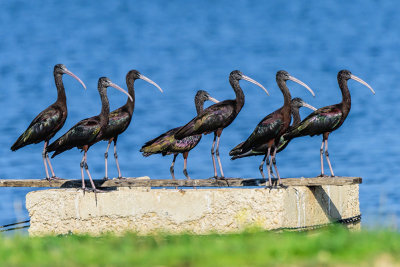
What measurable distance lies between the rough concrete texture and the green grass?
11.4 feet

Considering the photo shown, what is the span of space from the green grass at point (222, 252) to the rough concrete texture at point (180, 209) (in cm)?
346

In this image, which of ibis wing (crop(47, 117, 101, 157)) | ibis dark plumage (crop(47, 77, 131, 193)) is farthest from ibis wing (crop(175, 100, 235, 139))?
ibis wing (crop(47, 117, 101, 157))

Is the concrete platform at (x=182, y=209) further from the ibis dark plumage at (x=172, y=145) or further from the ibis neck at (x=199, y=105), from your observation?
the ibis neck at (x=199, y=105)

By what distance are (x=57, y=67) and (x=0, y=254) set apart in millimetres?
8649

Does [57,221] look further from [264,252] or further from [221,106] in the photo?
[264,252]

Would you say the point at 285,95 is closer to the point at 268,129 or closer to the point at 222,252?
the point at 268,129

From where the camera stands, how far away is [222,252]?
8.57m

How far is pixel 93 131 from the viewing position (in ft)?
50.4

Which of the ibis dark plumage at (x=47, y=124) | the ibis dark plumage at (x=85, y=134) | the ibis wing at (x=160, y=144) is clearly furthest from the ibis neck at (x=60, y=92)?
the ibis wing at (x=160, y=144)

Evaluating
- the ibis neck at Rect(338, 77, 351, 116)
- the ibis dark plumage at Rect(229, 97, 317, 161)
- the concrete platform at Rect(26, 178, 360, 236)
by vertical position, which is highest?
the ibis neck at Rect(338, 77, 351, 116)

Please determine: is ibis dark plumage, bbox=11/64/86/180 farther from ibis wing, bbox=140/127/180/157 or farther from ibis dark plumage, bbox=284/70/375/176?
ibis dark plumage, bbox=284/70/375/176

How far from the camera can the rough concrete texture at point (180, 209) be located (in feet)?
43.9

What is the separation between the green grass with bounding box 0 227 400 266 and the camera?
8.20m

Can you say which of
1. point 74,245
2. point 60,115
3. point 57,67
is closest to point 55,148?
point 60,115
